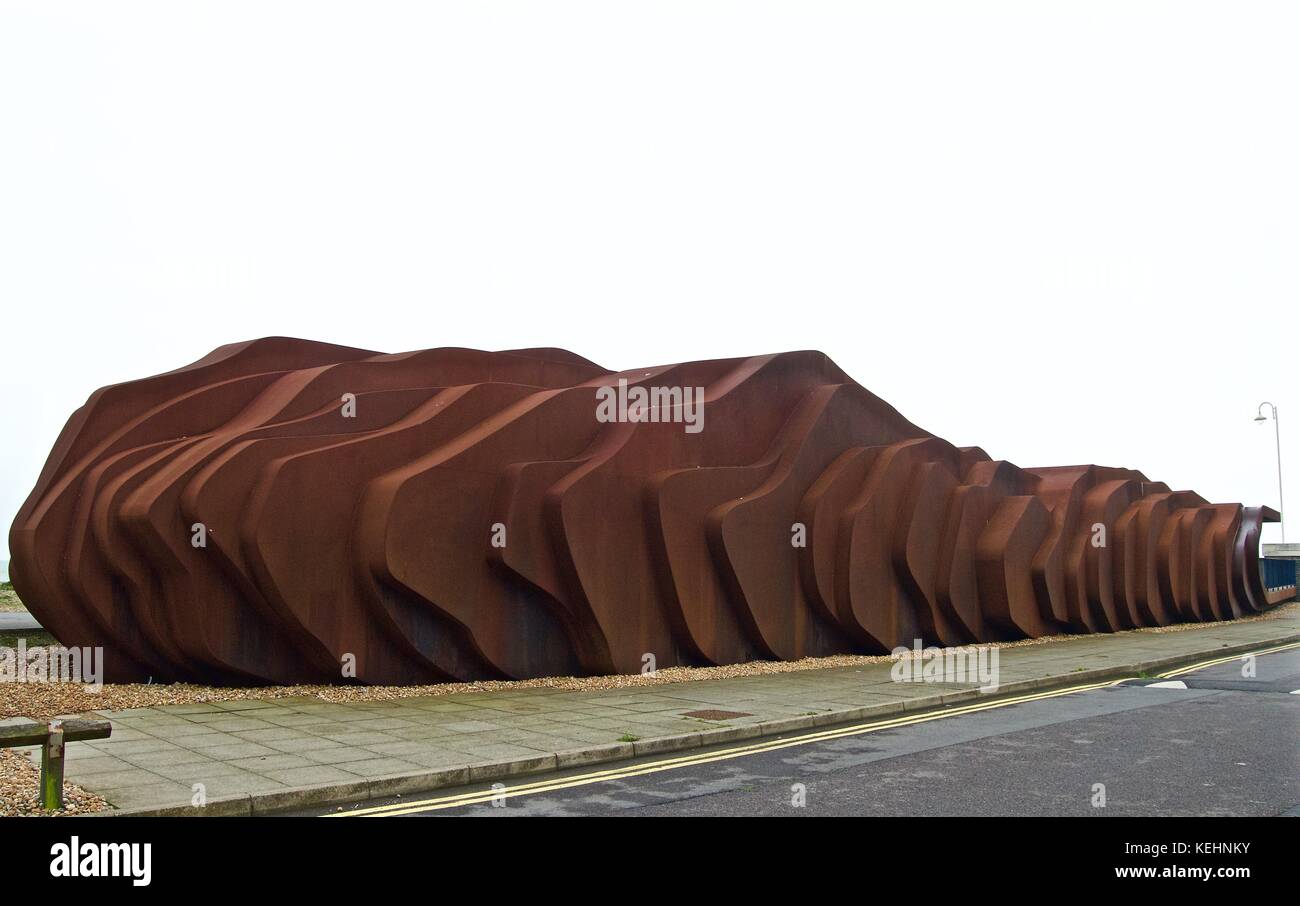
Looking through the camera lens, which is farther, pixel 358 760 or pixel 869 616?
pixel 869 616

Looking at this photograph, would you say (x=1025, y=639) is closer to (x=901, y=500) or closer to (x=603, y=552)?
(x=901, y=500)

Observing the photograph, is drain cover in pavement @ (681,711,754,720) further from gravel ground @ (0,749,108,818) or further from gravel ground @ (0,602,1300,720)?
gravel ground @ (0,749,108,818)

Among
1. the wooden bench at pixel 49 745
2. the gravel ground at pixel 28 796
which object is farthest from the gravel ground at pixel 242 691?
the wooden bench at pixel 49 745

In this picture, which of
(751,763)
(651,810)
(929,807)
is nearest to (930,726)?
(751,763)

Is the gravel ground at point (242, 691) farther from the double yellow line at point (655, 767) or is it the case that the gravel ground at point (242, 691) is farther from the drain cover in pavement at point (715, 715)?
the double yellow line at point (655, 767)

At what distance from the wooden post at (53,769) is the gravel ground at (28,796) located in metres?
0.07

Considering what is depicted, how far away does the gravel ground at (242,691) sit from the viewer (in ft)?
38.1

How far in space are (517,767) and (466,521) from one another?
538cm

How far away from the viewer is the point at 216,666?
510 inches

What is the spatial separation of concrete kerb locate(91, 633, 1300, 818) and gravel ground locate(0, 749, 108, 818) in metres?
0.25

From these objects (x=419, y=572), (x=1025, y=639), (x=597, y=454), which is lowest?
(x=1025, y=639)
